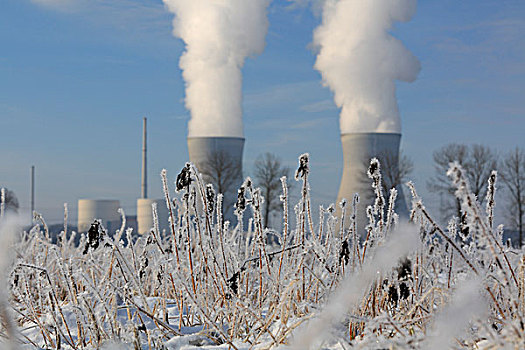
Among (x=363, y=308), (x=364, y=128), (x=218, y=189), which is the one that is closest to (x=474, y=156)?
(x=364, y=128)

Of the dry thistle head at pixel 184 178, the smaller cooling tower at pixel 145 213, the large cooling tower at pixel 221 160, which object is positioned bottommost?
the smaller cooling tower at pixel 145 213

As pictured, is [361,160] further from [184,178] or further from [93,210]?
[184,178]

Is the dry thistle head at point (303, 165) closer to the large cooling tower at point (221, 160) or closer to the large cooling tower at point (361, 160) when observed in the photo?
the large cooling tower at point (361, 160)

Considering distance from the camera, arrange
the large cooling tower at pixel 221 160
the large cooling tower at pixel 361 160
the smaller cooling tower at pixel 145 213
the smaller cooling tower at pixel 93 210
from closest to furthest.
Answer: the large cooling tower at pixel 361 160
the large cooling tower at pixel 221 160
the smaller cooling tower at pixel 93 210
the smaller cooling tower at pixel 145 213

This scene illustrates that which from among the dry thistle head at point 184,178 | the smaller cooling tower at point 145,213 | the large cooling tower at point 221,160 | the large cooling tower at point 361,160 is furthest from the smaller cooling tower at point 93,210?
the dry thistle head at point 184,178

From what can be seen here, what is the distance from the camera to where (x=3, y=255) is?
621mm

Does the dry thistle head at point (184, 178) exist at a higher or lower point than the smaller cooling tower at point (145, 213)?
higher

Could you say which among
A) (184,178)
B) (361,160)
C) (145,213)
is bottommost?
(145,213)

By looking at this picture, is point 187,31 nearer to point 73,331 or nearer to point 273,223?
point 273,223

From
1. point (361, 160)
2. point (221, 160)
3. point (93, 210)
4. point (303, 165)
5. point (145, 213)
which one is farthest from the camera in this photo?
point (145, 213)

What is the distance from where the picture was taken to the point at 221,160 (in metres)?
22.7

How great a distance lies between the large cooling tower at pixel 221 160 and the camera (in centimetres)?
2197

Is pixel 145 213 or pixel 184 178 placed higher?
pixel 184 178

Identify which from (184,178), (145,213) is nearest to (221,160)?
(145,213)
